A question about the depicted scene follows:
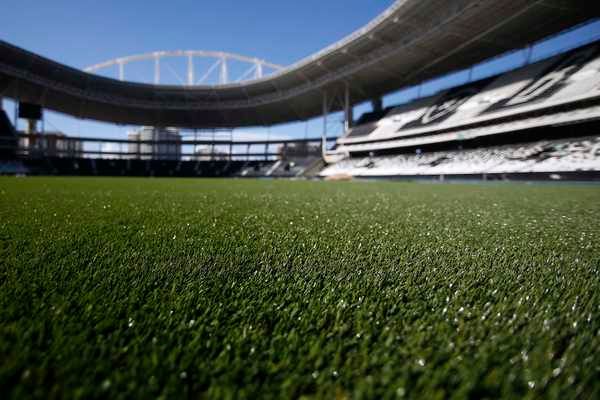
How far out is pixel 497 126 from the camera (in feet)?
61.5

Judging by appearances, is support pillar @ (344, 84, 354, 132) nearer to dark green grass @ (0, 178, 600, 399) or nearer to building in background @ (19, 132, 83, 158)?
dark green grass @ (0, 178, 600, 399)

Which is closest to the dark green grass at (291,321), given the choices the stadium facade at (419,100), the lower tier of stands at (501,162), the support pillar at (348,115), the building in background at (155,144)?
the lower tier of stands at (501,162)

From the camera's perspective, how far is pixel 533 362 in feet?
1.62

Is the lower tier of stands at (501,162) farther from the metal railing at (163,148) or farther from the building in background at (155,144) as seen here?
the building in background at (155,144)

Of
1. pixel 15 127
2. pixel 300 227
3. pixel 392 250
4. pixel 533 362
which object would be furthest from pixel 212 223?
pixel 15 127

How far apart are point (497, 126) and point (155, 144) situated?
39.5 m

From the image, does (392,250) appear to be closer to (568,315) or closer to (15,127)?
(568,315)

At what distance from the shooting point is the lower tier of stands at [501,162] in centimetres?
1416

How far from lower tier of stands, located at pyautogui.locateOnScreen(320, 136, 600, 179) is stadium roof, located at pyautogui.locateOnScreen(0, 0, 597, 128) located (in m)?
7.36

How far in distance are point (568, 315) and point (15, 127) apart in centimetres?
4333

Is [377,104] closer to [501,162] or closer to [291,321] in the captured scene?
[501,162]

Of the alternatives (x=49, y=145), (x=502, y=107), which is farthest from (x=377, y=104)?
(x=49, y=145)

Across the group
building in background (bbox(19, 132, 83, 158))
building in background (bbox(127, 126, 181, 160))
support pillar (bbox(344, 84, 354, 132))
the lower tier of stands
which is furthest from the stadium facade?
building in background (bbox(127, 126, 181, 160))

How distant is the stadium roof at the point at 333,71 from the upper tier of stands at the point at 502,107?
2.17m
